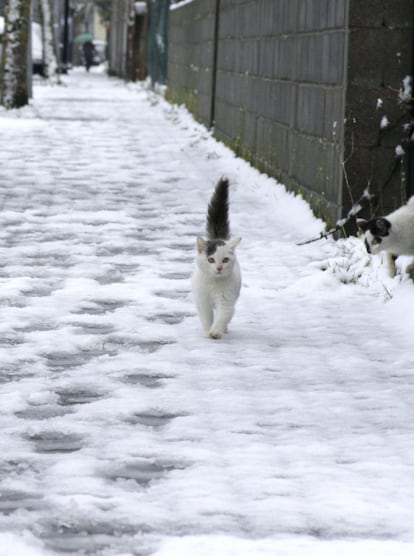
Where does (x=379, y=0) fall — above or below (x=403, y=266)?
above

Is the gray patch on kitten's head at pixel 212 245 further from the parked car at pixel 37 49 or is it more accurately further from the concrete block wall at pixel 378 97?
the parked car at pixel 37 49

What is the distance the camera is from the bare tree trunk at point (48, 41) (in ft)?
138

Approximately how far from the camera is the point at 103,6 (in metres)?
85.3

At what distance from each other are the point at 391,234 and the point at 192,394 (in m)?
2.59

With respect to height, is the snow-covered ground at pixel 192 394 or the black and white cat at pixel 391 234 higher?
the black and white cat at pixel 391 234

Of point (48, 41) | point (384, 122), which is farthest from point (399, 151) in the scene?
point (48, 41)

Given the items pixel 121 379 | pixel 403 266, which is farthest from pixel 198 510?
pixel 403 266

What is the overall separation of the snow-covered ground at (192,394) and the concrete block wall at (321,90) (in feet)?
1.62

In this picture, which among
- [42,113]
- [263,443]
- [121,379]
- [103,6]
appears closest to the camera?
[263,443]

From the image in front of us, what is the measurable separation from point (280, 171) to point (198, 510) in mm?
8651

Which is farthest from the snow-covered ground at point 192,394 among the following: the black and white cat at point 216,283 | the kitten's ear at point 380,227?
the kitten's ear at point 380,227

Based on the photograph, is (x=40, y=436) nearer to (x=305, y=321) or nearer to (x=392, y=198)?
(x=305, y=321)

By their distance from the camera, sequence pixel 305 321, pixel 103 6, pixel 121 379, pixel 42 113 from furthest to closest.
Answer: pixel 103 6, pixel 42 113, pixel 305 321, pixel 121 379

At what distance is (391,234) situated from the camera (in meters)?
7.94
